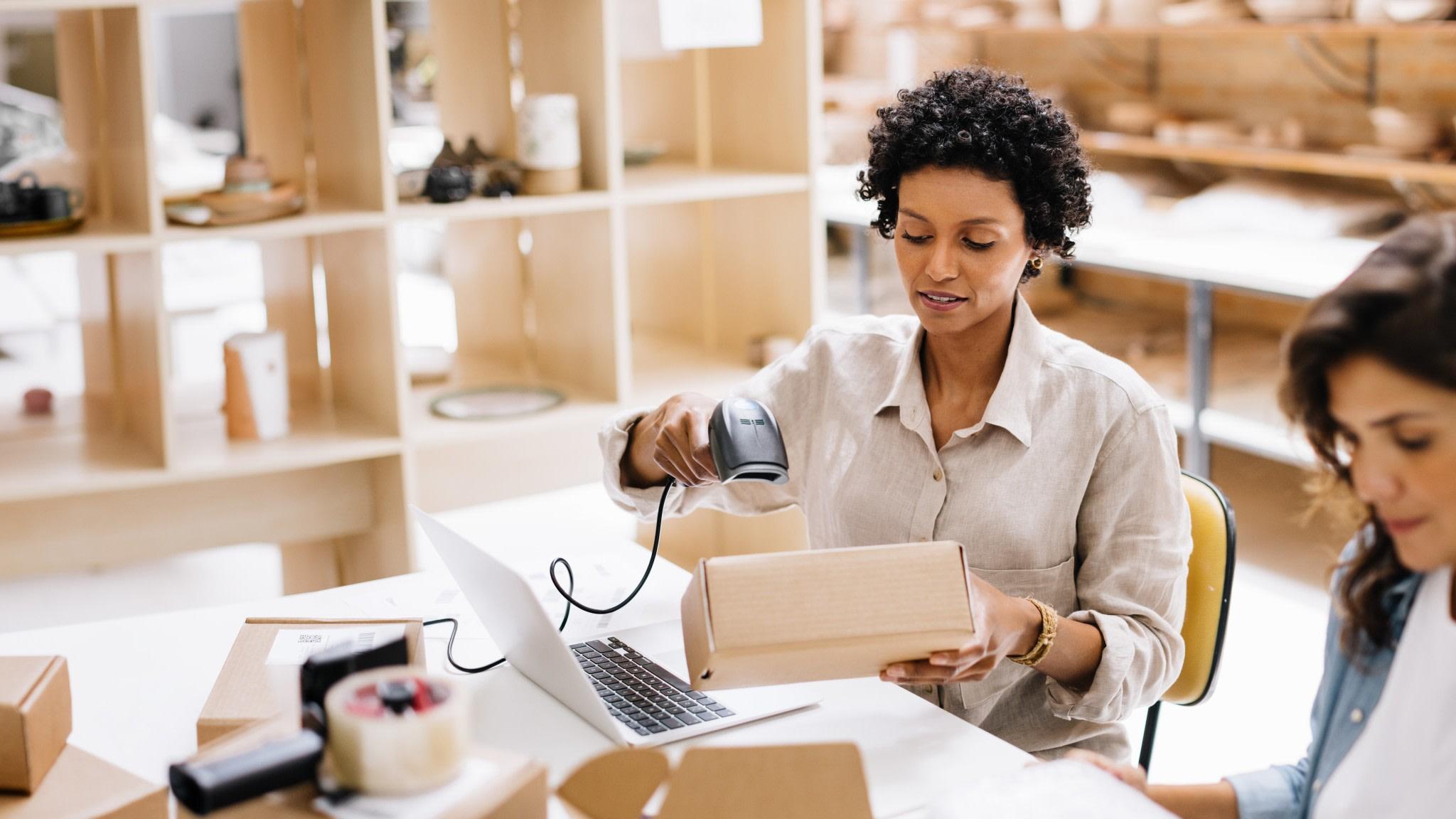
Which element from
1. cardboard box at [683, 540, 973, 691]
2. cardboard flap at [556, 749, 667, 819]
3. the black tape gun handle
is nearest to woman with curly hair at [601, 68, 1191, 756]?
cardboard box at [683, 540, 973, 691]

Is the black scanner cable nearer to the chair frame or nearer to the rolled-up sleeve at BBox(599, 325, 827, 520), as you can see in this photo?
the rolled-up sleeve at BBox(599, 325, 827, 520)

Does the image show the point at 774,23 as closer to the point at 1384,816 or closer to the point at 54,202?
the point at 54,202

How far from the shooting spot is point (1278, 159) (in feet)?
12.1

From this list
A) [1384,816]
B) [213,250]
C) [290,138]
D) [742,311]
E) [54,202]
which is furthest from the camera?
[213,250]

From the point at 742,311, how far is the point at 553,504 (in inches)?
54.1

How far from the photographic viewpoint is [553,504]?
13.5 feet

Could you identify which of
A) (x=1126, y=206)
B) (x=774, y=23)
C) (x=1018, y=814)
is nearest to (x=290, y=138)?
(x=774, y=23)

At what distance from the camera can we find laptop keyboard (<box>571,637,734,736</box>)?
1.34m

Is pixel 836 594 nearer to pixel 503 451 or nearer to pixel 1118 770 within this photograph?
pixel 1118 770

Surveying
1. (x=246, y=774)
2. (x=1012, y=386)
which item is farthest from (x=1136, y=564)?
(x=246, y=774)

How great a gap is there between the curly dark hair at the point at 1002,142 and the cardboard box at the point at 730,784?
0.78m

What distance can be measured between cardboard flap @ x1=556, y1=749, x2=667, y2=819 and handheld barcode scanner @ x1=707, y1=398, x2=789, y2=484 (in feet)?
2.03

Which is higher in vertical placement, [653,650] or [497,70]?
[497,70]

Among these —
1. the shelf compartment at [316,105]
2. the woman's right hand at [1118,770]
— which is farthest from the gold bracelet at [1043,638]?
the shelf compartment at [316,105]
